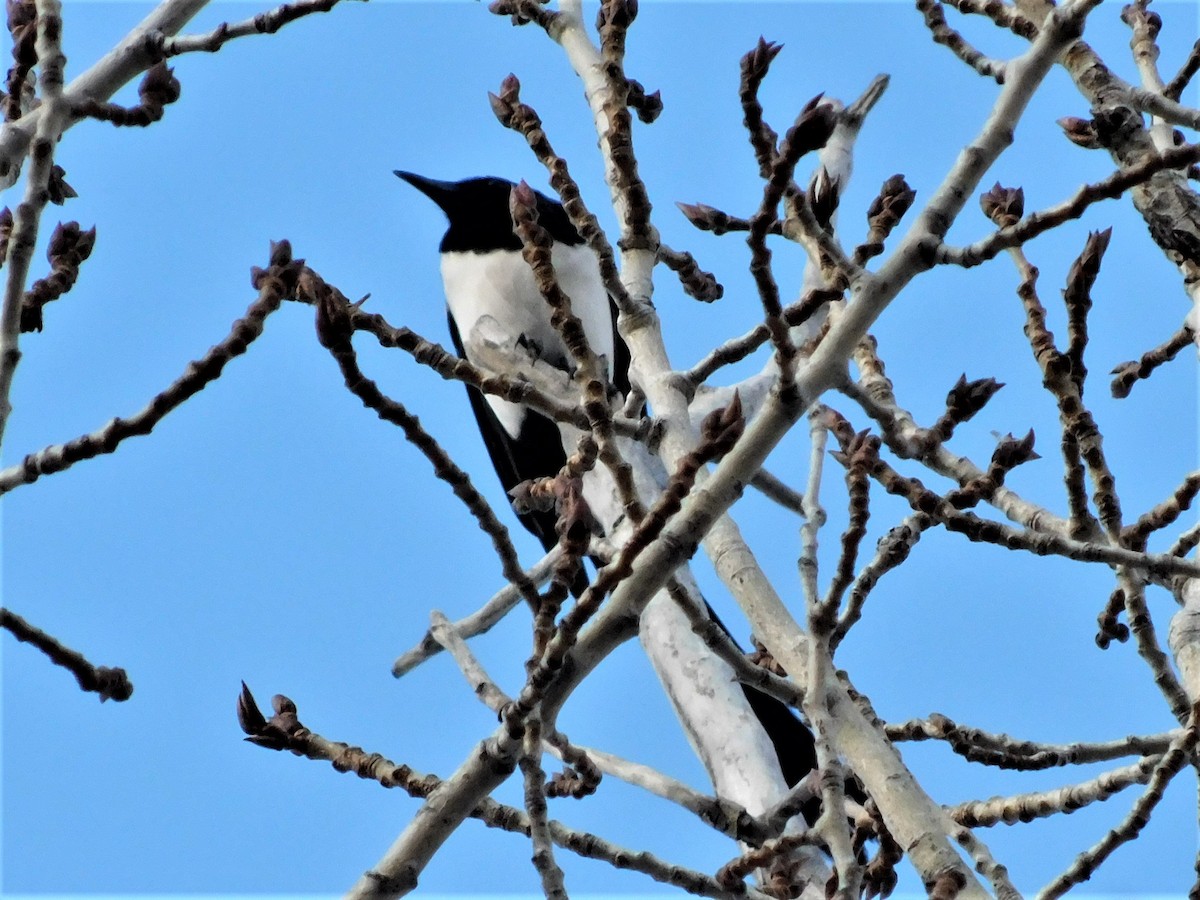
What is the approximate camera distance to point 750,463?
6.88 feet

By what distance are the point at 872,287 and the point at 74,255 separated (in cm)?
142

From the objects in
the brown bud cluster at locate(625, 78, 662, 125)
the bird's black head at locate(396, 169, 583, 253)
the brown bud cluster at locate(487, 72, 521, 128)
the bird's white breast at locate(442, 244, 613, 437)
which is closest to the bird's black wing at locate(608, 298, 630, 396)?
the bird's white breast at locate(442, 244, 613, 437)

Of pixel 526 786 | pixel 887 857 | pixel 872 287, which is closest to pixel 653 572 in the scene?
pixel 526 786

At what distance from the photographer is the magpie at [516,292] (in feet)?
19.7

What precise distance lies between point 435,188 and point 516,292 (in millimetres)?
911

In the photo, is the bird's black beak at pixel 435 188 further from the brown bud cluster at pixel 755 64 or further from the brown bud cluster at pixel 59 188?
the brown bud cluster at pixel 755 64

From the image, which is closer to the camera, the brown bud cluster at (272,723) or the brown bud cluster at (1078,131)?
the brown bud cluster at (272,723)

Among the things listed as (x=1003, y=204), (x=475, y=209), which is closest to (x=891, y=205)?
(x=1003, y=204)

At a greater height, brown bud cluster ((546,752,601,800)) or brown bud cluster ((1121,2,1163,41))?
brown bud cluster ((1121,2,1163,41))

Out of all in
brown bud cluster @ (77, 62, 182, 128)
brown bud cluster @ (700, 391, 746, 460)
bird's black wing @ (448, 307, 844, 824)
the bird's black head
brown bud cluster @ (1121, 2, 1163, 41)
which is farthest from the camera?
the bird's black head

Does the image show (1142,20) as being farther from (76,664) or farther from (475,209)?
(475,209)

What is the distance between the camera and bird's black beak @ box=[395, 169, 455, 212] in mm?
6711

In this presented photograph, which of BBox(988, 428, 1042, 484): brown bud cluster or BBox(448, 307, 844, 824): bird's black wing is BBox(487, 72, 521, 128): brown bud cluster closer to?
BBox(988, 428, 1042, 484): brown bud cluster

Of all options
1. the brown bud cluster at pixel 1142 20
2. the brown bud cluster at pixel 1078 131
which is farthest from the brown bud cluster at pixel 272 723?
the brown bud cluster at pixel 1142 20
